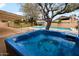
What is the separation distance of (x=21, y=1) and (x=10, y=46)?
506 millimetres

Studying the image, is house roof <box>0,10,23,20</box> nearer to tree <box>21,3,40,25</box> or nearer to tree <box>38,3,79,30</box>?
tree <box>21,3,40,25</box>

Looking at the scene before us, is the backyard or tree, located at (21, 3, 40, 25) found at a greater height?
tree, located at (21, 3, 40, 25)

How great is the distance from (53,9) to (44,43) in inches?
15.5

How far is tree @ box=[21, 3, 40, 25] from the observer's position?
1609 mm

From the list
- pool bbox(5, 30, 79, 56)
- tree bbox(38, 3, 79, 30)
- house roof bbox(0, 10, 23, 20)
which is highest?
tree bbox(38, 3, 79, 30)

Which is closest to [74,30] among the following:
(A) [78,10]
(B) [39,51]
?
(A) [78,10]

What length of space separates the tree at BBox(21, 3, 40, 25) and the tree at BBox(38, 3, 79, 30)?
2.5 inches

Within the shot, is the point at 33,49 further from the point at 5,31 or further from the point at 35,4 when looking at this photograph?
the point at 35,4

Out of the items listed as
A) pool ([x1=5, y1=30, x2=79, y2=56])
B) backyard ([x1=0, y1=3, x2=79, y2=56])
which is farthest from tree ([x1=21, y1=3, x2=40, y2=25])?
pool ([x1=5, y1=30, x2=79, y2=56])

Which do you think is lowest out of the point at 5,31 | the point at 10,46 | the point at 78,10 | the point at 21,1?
the point at 10,46

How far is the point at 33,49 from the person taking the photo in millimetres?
1591

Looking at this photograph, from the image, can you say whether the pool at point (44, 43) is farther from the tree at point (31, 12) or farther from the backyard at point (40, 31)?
the tree at point (31, 12)

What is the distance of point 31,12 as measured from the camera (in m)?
1.62

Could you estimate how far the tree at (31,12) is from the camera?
161 cm
